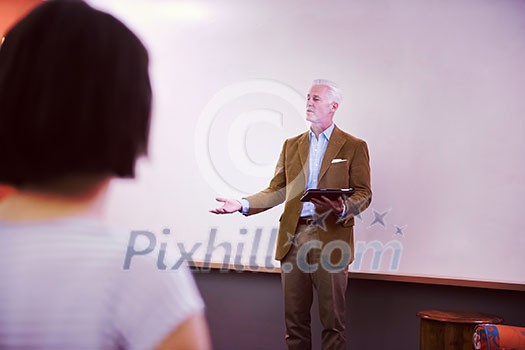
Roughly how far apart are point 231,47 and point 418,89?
3.78ft

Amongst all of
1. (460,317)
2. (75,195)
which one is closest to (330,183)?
(460,317)

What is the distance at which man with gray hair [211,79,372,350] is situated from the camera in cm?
291

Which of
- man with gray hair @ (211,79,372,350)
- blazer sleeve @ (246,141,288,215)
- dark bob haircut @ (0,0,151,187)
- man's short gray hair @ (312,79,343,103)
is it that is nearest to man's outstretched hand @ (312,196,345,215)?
man with gray hair @ (211,79,372,350)

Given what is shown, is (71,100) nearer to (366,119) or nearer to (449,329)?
(449,329)

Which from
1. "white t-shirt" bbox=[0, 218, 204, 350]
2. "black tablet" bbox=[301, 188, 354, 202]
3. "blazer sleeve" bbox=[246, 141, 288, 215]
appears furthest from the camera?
"blazer sleeve" bbox=[246, 141, 288, 215]

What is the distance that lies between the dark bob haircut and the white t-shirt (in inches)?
2.2

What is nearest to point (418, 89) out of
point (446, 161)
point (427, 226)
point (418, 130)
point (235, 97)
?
point (418, 130)

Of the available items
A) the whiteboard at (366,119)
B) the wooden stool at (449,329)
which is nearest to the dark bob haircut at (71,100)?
the wooden stool at (449,329)

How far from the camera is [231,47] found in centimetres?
360

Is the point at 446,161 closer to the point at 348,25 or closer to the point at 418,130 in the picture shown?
the point at 418,130

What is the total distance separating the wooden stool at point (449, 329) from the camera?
270 cm

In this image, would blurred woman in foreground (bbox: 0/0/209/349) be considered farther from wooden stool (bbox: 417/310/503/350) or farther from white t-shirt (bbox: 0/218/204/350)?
wooden stool (bbox: 417/310/503/350)

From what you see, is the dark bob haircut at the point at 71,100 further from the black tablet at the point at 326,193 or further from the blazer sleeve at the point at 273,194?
the blazer sleeve at the point at 273,194

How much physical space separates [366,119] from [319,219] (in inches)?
26.7
